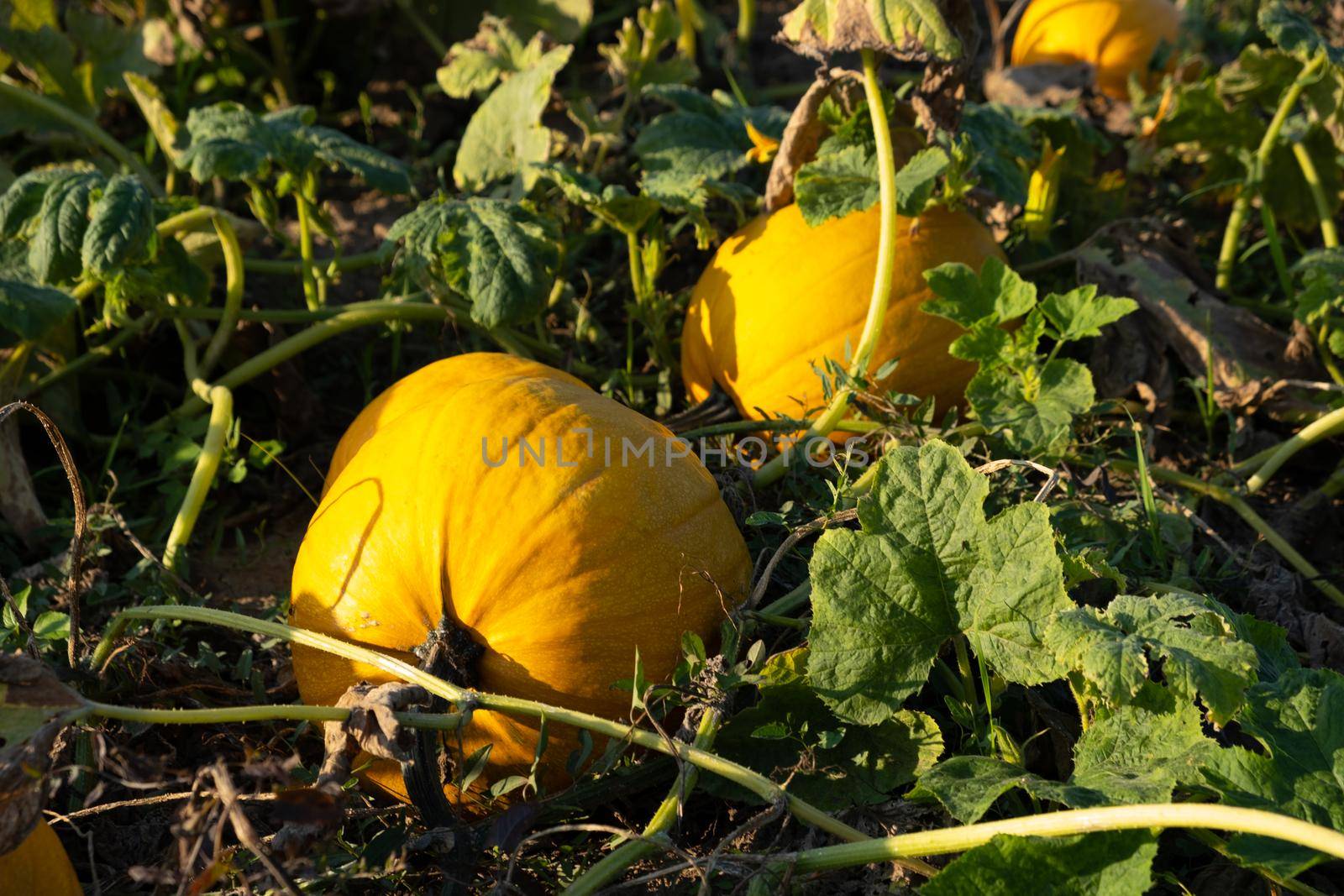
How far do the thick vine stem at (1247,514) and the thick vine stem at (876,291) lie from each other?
1.92 feet

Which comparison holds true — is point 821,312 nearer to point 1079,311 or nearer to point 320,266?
point 1079,311

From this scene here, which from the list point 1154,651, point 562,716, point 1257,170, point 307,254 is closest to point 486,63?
point 307,254

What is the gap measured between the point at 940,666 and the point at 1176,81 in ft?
8.10

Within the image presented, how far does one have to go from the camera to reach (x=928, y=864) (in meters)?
1.69

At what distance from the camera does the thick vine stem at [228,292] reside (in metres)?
2.75

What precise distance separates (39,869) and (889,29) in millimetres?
2042

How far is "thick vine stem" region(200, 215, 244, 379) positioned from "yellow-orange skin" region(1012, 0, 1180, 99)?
2756 mm

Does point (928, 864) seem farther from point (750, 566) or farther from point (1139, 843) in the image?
point (750, 566)

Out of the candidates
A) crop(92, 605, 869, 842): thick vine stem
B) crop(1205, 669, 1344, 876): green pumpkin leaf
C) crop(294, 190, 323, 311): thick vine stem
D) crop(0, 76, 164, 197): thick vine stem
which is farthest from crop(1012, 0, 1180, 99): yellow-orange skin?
crop(92, 605, 869, 842): thick vine stem

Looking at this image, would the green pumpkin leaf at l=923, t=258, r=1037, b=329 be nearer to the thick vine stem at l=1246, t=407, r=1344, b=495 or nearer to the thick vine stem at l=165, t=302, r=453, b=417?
the thick vine stem at l=1246, t=407, r=1344, b=495

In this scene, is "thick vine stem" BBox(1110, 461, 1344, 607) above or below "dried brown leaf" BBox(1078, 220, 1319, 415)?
below

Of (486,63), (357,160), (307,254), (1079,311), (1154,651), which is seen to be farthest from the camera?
(486,63)

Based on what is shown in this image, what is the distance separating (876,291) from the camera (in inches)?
97.6

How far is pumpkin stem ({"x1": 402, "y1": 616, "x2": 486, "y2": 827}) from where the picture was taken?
1721mm
